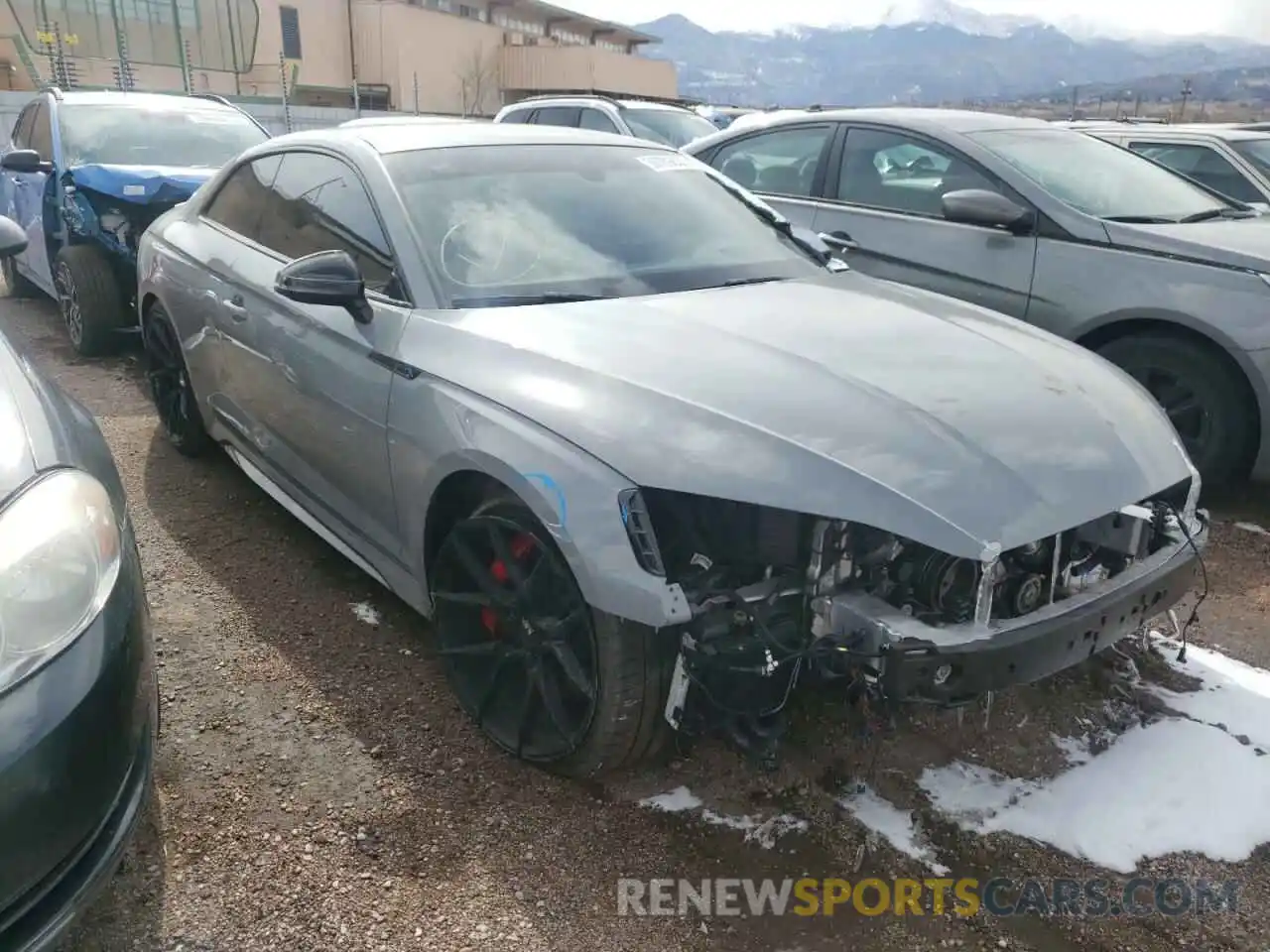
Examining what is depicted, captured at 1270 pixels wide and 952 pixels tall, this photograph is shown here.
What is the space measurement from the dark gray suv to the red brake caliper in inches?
95.8

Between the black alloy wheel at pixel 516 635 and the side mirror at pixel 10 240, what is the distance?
5.75 ft

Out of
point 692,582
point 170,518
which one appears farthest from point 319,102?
point 692,582

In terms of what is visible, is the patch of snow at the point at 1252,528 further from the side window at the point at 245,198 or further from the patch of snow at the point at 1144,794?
the side window at the point at 245,198

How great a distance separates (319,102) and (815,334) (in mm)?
38264

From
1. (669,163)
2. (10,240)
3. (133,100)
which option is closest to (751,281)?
(669,163)

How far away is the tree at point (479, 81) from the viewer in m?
43.5

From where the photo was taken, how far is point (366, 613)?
3.29 metres

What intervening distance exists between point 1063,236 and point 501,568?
326 centimetres

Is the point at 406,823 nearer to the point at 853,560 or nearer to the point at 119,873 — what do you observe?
the point at 119,873

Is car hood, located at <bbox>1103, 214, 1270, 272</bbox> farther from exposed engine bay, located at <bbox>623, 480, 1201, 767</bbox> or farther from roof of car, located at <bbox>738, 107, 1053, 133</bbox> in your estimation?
exposed engine bay, located at <bbox>623, 480, 1201, 767</bbox>

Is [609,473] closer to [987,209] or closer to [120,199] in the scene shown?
[987,209]

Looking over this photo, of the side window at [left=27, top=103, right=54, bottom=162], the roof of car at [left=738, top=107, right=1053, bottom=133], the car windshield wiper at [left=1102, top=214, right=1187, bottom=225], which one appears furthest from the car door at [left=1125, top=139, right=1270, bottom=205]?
the side window at [left=27, top=103, right=54, bottom=162]

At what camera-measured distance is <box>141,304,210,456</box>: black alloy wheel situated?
14.3ft

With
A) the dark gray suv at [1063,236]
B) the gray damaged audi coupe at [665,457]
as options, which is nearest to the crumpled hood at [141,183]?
the gray damaged audi coupe at [665,457]
